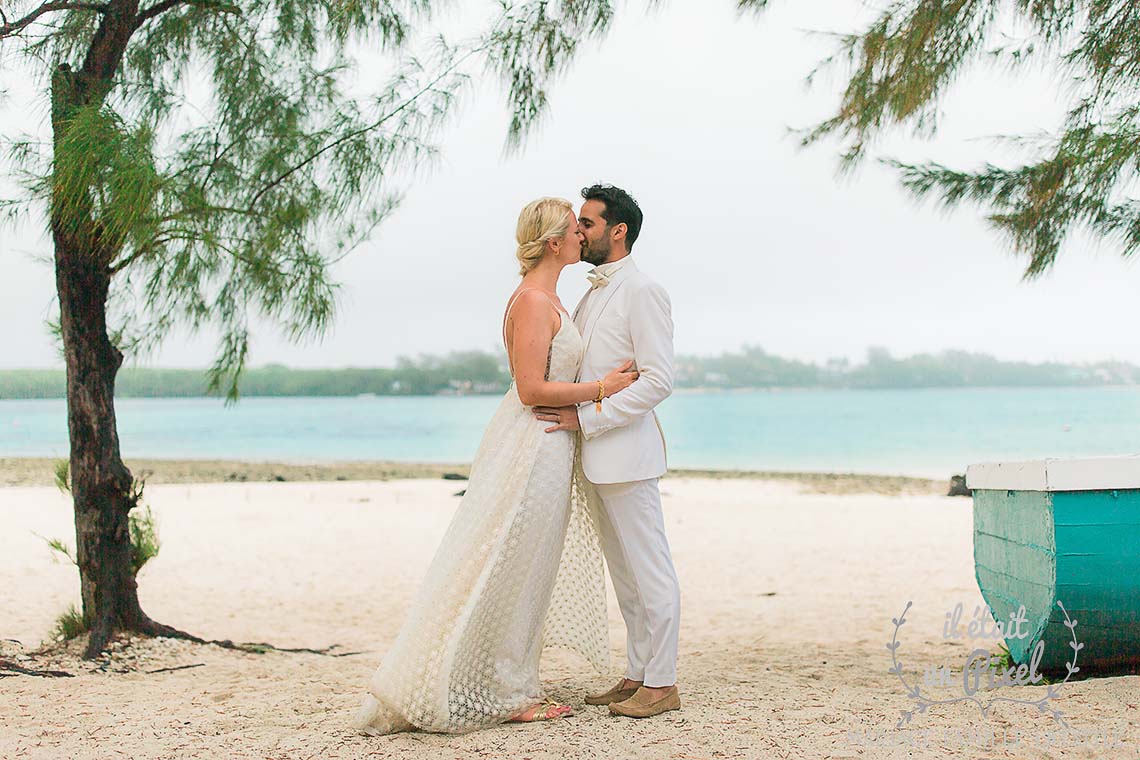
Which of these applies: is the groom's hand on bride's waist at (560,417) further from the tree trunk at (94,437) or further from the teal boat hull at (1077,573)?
the tree trunk at (94,437)

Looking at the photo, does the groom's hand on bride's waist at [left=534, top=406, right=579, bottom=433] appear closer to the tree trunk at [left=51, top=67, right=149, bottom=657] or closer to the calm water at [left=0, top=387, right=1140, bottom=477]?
the tree trunk at [left=51, top=67, right=149, bottom=657]

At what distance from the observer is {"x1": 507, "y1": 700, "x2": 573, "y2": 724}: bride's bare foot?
3031 millimetres

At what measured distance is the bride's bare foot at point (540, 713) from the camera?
303 cm

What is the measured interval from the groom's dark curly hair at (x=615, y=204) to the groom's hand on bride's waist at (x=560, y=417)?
1.94 ft

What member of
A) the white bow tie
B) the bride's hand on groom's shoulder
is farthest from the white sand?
the white bow tie

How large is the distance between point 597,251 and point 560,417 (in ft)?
1.76

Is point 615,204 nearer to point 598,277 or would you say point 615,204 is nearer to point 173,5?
point 598,277

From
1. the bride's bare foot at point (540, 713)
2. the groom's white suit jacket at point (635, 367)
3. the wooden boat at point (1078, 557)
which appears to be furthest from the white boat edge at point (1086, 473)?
the bride's bare foot at point (540, 713)

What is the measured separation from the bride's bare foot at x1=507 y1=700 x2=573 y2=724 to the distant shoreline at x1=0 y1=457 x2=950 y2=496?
34.5ft

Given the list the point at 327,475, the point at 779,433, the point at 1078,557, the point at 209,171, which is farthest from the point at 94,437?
the point at 779,433

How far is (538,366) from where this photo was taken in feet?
9.84

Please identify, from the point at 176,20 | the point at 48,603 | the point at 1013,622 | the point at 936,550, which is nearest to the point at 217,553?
the point at 48,603

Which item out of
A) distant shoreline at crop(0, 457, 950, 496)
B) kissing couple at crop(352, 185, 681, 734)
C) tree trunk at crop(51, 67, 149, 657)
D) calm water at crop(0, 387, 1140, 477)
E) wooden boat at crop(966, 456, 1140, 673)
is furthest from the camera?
calm water at crop(0, 387, 1140, 477)

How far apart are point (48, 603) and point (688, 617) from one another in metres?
3.77
